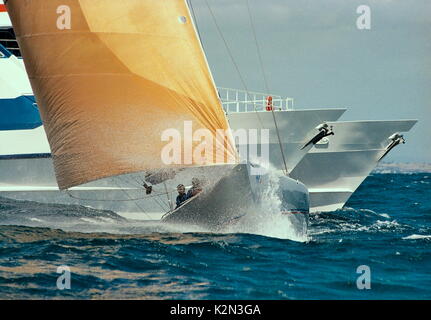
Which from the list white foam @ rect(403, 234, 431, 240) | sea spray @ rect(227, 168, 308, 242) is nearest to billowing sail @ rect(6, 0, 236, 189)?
sea spray @ rect(227, 168, 308, 242)

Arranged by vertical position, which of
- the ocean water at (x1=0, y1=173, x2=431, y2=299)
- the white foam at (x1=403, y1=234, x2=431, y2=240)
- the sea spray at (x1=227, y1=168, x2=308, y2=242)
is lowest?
the ocean water at (x1=0, y1=173, x2=431, y2=299)

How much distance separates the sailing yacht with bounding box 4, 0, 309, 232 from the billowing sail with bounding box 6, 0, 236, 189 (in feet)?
0.06

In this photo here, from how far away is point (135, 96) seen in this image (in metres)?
15.1

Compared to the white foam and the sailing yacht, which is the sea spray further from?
the white foam

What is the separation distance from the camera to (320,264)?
13.7 m

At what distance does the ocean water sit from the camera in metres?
11.5

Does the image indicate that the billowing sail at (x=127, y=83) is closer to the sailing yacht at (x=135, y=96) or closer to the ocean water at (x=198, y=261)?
the sailing yacht at (x=135, y=96)

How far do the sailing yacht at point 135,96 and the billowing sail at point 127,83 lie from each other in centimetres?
2

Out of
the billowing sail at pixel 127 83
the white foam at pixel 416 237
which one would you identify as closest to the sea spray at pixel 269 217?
the billowing sail at pixel 127 83

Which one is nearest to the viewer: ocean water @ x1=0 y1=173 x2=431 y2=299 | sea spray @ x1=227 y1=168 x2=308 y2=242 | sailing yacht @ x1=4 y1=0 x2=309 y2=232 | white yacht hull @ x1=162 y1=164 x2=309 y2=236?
ocean water @ x1=0 y1=173 x2=431 y2=299

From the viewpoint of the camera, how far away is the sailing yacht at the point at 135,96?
15039 millimetres

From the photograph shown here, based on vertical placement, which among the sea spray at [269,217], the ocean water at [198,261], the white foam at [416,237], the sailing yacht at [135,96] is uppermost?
the sailing yacht at [135,96]

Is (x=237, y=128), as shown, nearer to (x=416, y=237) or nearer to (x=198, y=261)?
(x=416, y=237)
